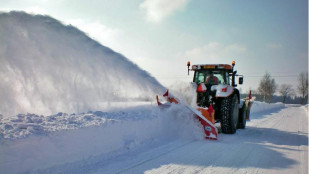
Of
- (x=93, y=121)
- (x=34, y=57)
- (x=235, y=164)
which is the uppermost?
(x=34, y=57)

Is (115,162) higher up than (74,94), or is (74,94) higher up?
(74,94)

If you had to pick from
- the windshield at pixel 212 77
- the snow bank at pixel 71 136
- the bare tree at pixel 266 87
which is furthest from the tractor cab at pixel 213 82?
the bare tree at pixel 266 87

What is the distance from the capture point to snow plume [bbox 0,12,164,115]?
502 centimetres

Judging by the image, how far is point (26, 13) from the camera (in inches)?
196

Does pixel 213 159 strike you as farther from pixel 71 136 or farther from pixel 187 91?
pixel 187 91

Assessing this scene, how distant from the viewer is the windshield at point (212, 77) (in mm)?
7512

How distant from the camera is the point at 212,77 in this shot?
758 cm

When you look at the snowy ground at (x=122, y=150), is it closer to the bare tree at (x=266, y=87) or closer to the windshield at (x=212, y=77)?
the windshield at (x=212, y=77)

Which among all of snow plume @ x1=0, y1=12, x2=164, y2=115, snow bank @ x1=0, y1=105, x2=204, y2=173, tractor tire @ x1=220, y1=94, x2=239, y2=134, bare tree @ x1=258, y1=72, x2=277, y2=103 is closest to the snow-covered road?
snow bank @ x1=0, y1=105, x2=204, y2=173

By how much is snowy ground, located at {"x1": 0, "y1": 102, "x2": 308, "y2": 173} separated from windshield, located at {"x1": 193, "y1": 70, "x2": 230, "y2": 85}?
8.50 feet

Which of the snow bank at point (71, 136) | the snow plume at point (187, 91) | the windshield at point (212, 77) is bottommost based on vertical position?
the snow bank at point (71, 136)

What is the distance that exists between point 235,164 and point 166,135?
199 centimetres

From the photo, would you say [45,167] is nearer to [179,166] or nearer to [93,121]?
[93,121]

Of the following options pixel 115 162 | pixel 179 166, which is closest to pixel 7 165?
pixel 115 162
